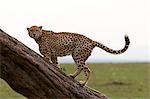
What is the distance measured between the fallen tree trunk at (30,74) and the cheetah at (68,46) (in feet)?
1.07

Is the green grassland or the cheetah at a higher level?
the cheetah

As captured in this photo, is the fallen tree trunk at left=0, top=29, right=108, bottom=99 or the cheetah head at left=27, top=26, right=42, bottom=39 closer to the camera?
the fallen tree trunk at left=0, top=29, right=108, bottom=99

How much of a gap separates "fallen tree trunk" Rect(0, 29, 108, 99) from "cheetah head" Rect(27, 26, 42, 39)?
40 centimetres

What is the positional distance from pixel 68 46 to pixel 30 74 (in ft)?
2.93

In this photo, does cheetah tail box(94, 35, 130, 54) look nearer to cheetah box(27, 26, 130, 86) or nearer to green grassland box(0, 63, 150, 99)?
cheetah box(27, 26, 130, 86)

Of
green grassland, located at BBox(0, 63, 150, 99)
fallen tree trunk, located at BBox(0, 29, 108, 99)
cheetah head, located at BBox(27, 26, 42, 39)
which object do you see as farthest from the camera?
green grassland, located at BBox(0, 63, 150, 99)

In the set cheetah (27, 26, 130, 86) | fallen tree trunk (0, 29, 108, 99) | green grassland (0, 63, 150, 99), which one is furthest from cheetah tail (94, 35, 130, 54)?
green grassland (0, 63, 150, 99)

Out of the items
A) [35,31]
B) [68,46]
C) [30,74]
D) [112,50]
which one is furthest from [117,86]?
[30,74]

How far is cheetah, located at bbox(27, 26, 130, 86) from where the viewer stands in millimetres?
7266

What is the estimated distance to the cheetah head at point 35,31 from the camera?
7133 mm

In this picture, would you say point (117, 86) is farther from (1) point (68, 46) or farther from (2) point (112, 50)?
(1) point (68, 46)

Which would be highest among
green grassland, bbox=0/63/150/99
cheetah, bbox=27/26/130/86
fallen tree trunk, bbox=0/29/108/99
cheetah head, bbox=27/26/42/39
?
cheetah head, bbox=27/26/42/39

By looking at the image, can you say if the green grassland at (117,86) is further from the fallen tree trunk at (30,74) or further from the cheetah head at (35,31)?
the fallen tree trunk at (30,74)

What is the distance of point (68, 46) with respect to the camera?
7.33 meters
